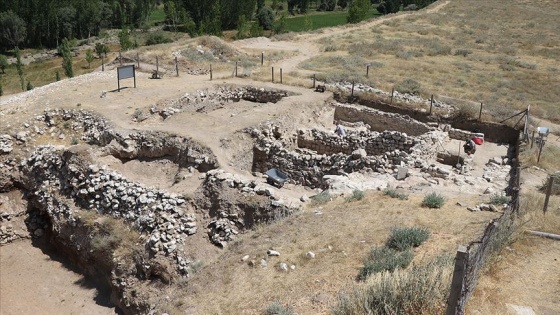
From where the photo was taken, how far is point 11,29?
6191cm

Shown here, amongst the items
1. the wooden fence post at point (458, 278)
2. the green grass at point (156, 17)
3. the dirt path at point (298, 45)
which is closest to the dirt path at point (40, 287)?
the wooden fence post at point (458, 278)

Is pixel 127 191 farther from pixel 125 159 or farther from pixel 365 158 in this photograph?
pixel 365 158

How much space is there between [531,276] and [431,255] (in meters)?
1.83

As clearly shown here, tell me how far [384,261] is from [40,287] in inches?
439

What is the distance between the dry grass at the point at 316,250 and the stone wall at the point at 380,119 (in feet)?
31.1

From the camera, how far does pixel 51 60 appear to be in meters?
57.0

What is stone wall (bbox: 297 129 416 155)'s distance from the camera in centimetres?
1870

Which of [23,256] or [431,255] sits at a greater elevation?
[431,255]

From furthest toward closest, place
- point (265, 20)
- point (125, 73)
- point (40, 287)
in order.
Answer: point (265, 20) → point (125, 73) → point (40, 287)

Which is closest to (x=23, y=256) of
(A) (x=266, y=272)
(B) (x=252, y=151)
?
(B) (x=252, y=151)

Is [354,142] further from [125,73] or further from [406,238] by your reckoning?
[125,73]

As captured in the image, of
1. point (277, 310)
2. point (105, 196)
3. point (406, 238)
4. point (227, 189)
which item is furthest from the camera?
point (105, 196)

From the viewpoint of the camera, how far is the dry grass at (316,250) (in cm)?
927

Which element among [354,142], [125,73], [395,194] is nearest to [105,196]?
[395,194]
